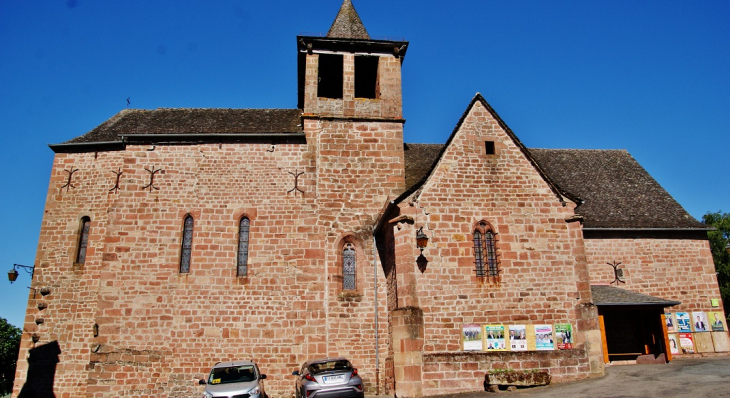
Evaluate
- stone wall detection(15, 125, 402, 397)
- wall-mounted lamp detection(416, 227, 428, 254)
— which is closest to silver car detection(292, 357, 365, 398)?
stone wall detection(15, 125, 402, 397)

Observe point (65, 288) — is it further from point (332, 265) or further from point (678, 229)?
point (678, 229)

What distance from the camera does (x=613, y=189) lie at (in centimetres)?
2156

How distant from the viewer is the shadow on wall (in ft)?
51.6

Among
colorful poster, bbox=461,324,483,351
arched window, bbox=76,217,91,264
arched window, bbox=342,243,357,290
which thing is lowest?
colorful poster, bbox=461,324,483,351

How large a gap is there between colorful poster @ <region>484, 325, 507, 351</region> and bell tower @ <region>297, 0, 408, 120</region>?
867 centimetres

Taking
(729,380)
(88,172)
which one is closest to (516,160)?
(729,380)

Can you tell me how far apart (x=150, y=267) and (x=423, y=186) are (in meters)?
9.52

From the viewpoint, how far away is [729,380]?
37.1ft

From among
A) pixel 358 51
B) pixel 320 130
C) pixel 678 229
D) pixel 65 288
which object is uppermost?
pixel 358 51

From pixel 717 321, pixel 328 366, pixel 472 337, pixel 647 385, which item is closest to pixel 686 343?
pixel 717 321

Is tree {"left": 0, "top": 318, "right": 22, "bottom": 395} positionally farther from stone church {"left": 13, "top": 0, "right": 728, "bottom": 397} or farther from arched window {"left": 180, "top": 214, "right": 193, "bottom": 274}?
arched window {"left": 180, "top": 214, "right": 193, "bottom": 274}

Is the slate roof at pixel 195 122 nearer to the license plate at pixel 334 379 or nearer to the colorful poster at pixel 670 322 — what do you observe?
the license plate at pixel 334 379

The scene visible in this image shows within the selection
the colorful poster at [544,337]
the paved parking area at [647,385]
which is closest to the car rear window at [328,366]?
the paved parking area at [647,385]

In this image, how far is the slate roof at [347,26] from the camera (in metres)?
20.1
